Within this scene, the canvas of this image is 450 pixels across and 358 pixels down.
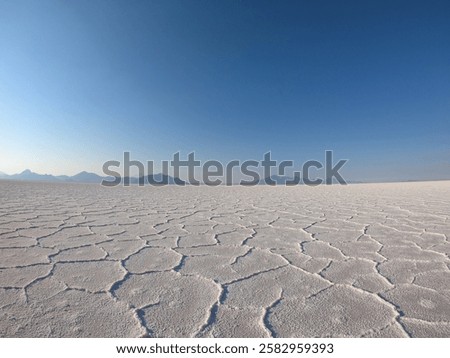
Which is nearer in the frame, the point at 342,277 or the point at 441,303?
the point at 441,303

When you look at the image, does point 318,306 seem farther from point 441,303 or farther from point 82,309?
point 82,309

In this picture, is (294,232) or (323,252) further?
(294,232)

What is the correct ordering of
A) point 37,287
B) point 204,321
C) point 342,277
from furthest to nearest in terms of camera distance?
point 342,277, point 37,287, point 204,321

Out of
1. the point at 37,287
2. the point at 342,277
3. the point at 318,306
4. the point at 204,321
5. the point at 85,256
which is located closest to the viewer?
the point at 204,321

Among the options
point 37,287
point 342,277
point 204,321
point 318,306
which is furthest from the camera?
point 342,277
